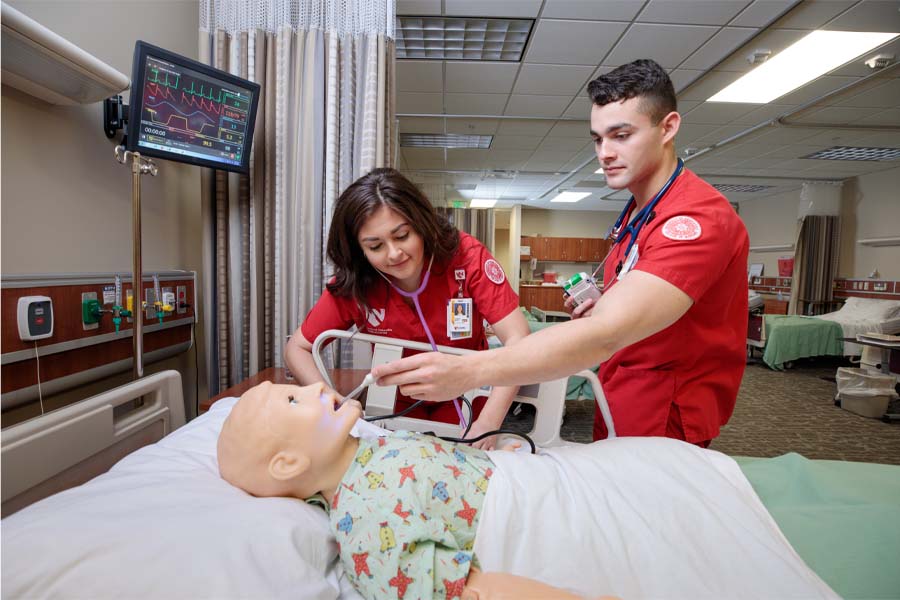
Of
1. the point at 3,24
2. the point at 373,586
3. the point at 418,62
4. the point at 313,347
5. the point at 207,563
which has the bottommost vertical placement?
the point at 373,586

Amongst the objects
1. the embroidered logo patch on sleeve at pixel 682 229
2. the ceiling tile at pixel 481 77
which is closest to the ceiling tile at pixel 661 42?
the ceiling tile at pixel 481 77

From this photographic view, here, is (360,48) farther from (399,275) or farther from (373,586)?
(373,586)

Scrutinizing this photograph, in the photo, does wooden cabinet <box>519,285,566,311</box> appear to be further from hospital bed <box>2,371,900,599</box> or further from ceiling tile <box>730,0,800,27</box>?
hospital bed <box>2,371,900,599</box>

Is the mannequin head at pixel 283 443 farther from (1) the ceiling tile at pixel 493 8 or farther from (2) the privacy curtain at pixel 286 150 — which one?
(1) the ceiling tile at pixel 493 8

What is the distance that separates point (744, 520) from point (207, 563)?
3.13ft

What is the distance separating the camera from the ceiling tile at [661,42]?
322cm

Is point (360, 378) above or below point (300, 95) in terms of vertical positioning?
below

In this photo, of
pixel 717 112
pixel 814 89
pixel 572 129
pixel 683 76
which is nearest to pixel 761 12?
pixel 683 76

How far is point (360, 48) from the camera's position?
220 cm

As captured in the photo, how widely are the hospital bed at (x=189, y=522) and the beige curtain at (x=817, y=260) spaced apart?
8.14 m

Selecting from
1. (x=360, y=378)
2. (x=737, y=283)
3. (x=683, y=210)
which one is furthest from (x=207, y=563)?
(x=360, y=378)

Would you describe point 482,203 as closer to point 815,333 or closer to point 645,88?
point 815,333

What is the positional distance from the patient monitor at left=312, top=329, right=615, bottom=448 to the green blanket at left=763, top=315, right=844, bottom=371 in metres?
5.80

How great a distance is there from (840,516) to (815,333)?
255 inches
